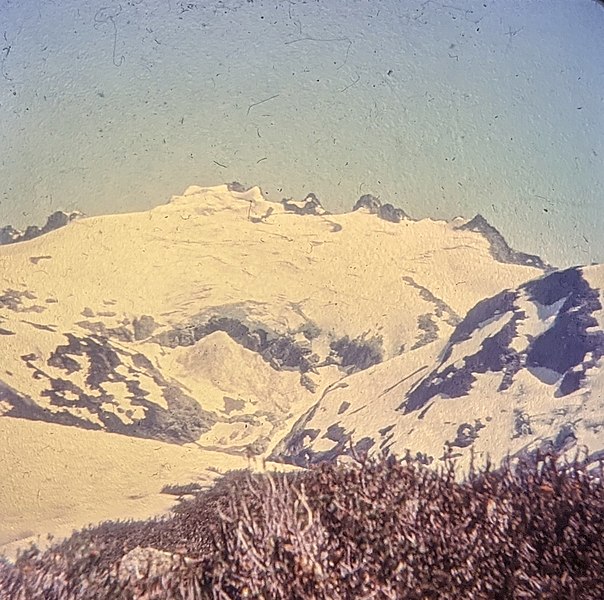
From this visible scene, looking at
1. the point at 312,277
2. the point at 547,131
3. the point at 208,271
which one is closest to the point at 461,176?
the point at 547,131

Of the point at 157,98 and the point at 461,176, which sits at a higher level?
the point at 157,98

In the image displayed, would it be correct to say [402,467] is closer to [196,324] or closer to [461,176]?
[196,324]

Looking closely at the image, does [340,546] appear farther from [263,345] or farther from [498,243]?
[498,243]

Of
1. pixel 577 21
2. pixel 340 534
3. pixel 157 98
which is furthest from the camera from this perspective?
pixel 577 21

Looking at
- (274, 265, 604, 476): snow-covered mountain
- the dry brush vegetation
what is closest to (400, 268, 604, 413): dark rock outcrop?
(274, 265, 604, 476): snow-covered mountain

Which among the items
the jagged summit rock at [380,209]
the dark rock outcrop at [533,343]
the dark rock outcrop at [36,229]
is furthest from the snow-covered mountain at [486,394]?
the dark rock outcrop at [36,229]

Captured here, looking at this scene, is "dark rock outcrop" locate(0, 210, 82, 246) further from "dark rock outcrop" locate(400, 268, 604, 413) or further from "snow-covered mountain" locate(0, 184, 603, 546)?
"dark rock outcrop" locate(400, 268, 604, 413)
